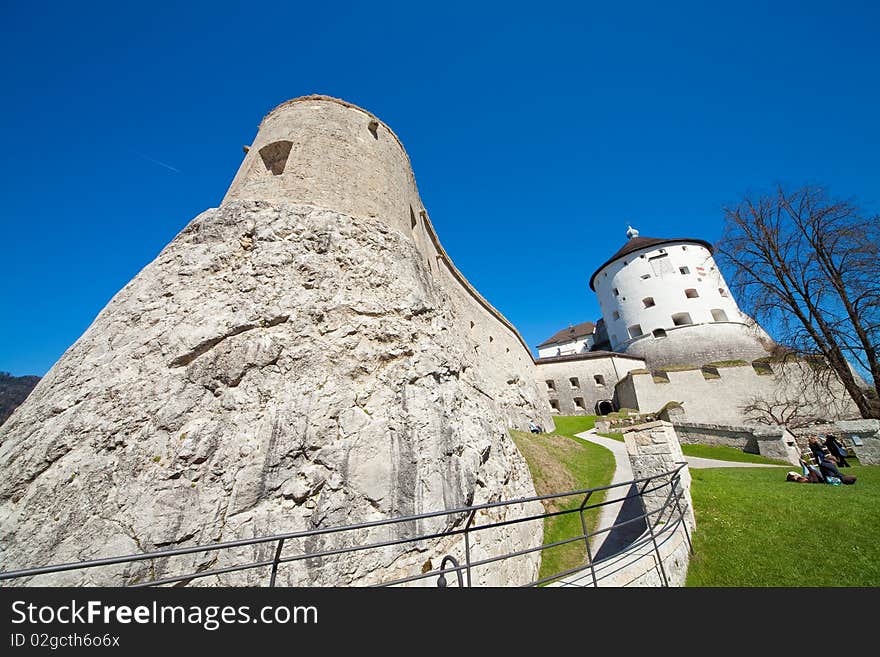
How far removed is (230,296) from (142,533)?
4247 millimetres

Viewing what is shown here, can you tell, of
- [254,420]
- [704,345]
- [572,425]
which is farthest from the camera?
[704,345]

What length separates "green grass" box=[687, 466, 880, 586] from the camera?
4289mm

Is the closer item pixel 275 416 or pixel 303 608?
pixel 303 608

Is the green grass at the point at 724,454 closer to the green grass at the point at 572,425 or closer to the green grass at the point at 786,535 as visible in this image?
the green grass at the point at 786,535

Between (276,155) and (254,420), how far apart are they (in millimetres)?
9118

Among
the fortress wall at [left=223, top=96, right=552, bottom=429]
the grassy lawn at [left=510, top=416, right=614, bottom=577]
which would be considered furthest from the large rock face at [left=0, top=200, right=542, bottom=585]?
the fortress wall at [left=223, top=96, right=552, bottom=429]

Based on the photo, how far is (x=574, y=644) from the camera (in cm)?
253

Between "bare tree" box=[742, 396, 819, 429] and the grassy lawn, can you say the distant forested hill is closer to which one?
the grassy lawn

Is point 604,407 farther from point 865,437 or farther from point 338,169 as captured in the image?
point 338,169

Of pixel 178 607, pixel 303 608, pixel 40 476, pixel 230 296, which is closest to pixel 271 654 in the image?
pixel 303 608

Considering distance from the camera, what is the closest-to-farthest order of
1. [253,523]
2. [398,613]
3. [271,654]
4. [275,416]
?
[271,654] < [398,613] < [253,523] < [275,416]

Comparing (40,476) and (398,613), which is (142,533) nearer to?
(40,476)

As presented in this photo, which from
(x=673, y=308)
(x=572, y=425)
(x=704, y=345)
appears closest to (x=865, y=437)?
(x=572, y=425)

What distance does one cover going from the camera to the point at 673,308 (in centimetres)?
2997
